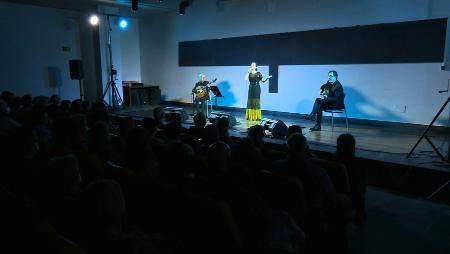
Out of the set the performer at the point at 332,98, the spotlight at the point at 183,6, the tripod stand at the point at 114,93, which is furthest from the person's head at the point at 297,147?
the tripod stand at the point at 114,93

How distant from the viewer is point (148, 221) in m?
2.15

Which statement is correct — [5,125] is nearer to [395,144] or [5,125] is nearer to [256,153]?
[256,153]

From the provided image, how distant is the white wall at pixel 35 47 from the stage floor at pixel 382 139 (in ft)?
13.1

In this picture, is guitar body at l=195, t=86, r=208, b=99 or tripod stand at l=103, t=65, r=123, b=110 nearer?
guitar body at l=195, t=86, r=208, b=99

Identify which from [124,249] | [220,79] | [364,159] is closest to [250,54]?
[220,79]

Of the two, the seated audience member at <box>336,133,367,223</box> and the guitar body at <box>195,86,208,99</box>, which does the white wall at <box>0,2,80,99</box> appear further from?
the seated audience member at <box>336,133,367,223</box>

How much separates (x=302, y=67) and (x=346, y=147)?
5608mm

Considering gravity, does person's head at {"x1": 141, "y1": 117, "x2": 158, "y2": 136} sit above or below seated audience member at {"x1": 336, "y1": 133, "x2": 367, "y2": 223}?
above

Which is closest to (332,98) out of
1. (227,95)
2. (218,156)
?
(227,95)

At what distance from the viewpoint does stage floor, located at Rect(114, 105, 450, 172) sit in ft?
14.0

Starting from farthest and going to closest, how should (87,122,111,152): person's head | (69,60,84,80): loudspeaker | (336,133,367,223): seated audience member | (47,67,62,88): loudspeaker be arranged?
(47,67,62,88): loudspeaker
(69,60,84,80): loudspeaker
(87,122,111,152): person's head
(336,133,367,223): seated audience member

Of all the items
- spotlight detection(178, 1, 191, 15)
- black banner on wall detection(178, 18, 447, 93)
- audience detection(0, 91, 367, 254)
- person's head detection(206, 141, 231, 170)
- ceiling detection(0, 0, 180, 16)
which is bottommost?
audience detection(0, 91, 367, 254)

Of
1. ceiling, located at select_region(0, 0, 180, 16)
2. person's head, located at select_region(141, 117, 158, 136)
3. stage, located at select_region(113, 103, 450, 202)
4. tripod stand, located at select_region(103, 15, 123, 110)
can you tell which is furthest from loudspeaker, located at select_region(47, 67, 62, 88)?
person's head, located at select_region(141, 117, 158, 136)

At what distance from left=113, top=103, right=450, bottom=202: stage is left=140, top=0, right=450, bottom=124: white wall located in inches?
17.1
